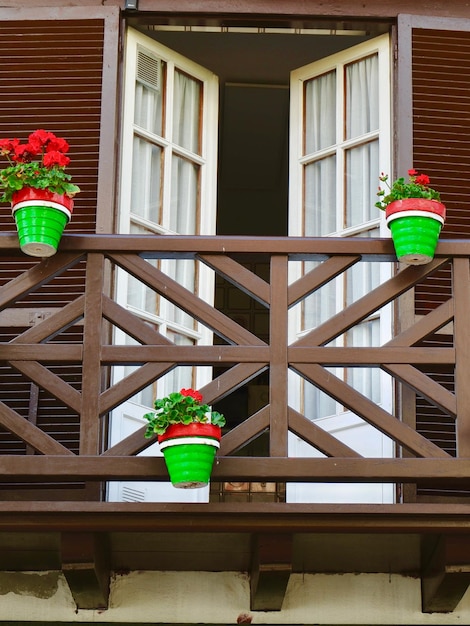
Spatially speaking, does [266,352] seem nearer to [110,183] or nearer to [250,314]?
[110,183]

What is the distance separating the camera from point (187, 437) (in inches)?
261

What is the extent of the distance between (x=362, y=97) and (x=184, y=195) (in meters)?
1.21

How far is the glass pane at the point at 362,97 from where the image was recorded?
882 cm

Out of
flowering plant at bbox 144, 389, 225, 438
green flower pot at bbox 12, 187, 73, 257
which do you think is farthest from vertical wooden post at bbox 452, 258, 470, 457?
green flower pot at bbox 12, 187, 73, 257

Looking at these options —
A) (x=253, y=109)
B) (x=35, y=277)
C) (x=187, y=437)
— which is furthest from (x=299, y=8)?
(x=187, y=437)

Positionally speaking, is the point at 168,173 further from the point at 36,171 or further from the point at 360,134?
the point at 36,171

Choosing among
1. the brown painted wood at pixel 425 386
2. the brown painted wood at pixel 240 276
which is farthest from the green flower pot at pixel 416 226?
the brown painted wood at pixel 240 276

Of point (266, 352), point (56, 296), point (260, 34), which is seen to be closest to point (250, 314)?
point (260, 34)

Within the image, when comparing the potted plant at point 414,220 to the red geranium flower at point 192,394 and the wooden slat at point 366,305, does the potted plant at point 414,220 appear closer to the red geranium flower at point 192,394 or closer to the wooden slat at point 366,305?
the wooden slat at point 366,305

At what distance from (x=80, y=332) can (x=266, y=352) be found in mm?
1374

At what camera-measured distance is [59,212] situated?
7.17m

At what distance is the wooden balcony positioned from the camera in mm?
6930

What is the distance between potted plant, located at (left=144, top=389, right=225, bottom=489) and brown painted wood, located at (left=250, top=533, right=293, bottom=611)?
29.8 inches

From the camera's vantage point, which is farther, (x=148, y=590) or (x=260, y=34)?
(x=260, y=34)
